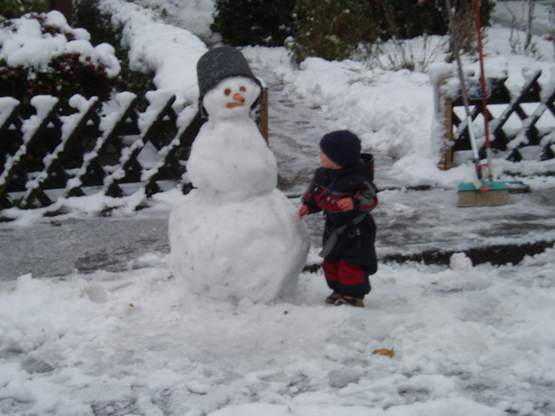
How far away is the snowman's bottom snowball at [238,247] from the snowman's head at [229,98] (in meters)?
0.48

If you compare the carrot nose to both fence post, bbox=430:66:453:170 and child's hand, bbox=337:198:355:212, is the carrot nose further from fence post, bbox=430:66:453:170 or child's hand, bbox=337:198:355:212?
fence post, bbox=430:66:453:170

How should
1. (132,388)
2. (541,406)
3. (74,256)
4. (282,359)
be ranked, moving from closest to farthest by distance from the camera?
(541,406) → (132,388) → (282,359) → (74,256)

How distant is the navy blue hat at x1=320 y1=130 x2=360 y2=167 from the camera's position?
369 cm

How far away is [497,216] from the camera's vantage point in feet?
18.3

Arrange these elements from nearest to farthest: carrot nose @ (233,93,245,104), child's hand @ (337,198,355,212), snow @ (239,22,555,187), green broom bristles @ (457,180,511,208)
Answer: child's hand @ (337,198,355,212) → carrot nose @ (233,93,245,104) → green broom bristles @ (457,180,511,208) → snow @ (239,22,555,187)

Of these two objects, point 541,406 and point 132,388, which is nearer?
point 541,406

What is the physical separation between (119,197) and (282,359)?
3.23 metres

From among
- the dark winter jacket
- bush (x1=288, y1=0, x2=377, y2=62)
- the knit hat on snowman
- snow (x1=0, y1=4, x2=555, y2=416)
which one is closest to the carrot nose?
the knit hat on snowman

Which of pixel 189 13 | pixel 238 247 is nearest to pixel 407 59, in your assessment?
pixel 238 247

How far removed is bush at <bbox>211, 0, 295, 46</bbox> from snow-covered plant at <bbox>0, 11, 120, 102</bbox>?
1192 cm

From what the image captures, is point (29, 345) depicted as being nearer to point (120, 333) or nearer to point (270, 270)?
point (120, 333)

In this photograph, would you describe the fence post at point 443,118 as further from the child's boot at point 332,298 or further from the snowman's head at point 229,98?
the snowman's head at point 229,98

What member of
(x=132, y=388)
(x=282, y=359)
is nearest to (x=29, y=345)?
(x=132, y=388)

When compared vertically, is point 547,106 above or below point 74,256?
above
